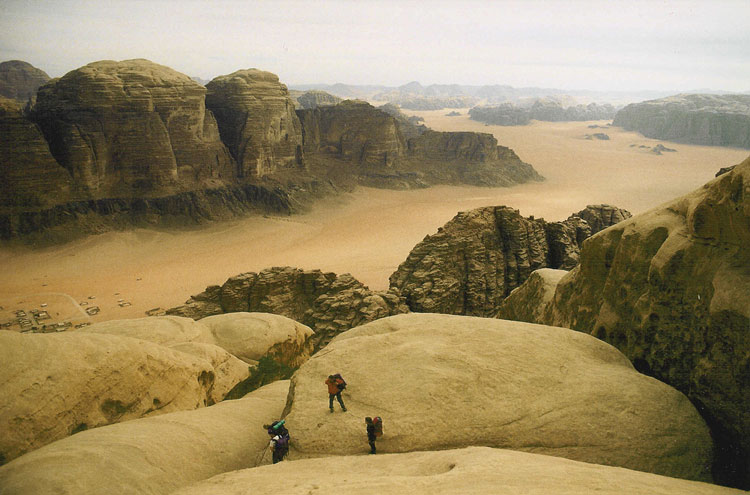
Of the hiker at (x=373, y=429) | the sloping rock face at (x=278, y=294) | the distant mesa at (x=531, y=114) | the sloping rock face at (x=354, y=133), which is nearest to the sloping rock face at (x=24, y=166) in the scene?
the sloping rock face at (x=278, y=294)

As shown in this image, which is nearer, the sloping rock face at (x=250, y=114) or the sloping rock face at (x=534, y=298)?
the sloping rock face at (x=534, y=298)

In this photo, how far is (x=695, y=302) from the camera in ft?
29.6

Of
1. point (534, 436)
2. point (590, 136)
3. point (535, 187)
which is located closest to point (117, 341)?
point (534, 436)

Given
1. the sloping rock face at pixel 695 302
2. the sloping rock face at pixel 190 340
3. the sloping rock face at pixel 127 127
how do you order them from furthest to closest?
the sloping rock face at pixel 127 127 → the sloping rock face at pixel 190 340 → the sloping rock face at pixel 695 302

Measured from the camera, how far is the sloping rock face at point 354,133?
62.3 m

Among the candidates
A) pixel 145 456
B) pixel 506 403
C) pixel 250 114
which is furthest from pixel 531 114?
pixel 145 456

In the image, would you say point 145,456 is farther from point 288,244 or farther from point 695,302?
point 288,244

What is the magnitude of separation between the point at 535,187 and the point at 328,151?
3137 centimetres

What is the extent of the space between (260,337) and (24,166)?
30.8 metres

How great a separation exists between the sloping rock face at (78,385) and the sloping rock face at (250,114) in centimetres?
3952

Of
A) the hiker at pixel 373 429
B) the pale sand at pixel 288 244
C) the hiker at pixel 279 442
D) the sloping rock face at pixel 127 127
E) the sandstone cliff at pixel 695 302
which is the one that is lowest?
the pale sand at pixel 288 244

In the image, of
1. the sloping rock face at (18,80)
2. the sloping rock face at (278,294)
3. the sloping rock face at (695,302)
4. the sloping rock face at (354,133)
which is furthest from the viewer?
the sloping rock face at (18,80)

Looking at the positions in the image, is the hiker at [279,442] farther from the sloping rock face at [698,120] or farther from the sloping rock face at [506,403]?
the sloping rock face at [698,120]

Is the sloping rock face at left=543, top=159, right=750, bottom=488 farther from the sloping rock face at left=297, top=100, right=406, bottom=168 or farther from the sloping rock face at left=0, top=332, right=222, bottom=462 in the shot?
the sloping rock face at left=297, top=100, right=406, bottom=168
